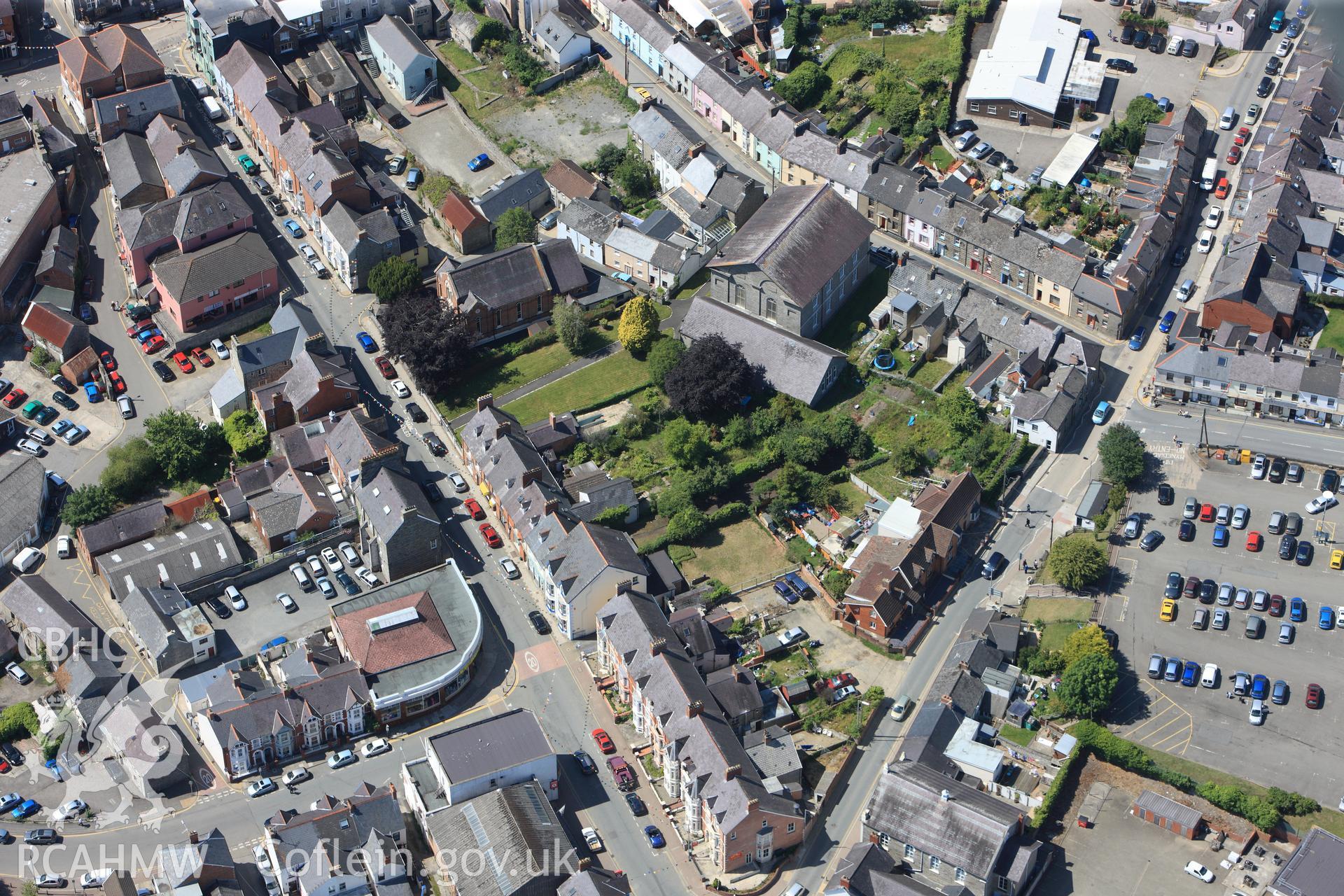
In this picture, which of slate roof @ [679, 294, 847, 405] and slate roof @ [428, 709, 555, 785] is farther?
slate roof @ [679, 294, 847, 405]

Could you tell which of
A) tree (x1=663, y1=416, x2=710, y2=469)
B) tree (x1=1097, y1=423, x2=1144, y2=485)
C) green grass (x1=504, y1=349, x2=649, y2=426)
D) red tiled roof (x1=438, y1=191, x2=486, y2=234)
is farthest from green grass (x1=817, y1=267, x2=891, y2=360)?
red tiled roof (x1=438, y1=191, x2=486, y2=234)

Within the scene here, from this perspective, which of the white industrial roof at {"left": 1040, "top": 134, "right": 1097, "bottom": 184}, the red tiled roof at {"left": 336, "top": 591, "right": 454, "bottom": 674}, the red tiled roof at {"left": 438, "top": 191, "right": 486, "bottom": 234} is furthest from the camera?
the white industrial roof at {"left": 1040, "top": 134, "right": 1097, "bottom": 184}

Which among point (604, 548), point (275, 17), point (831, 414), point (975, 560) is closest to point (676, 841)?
point (604, 548)

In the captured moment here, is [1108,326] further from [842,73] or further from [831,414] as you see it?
[842,73]

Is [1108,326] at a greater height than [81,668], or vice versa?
[1108,326]

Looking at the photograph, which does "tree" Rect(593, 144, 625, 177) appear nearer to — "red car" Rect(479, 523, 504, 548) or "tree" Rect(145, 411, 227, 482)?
"red car" Rect(479, 523, 504, 548)
